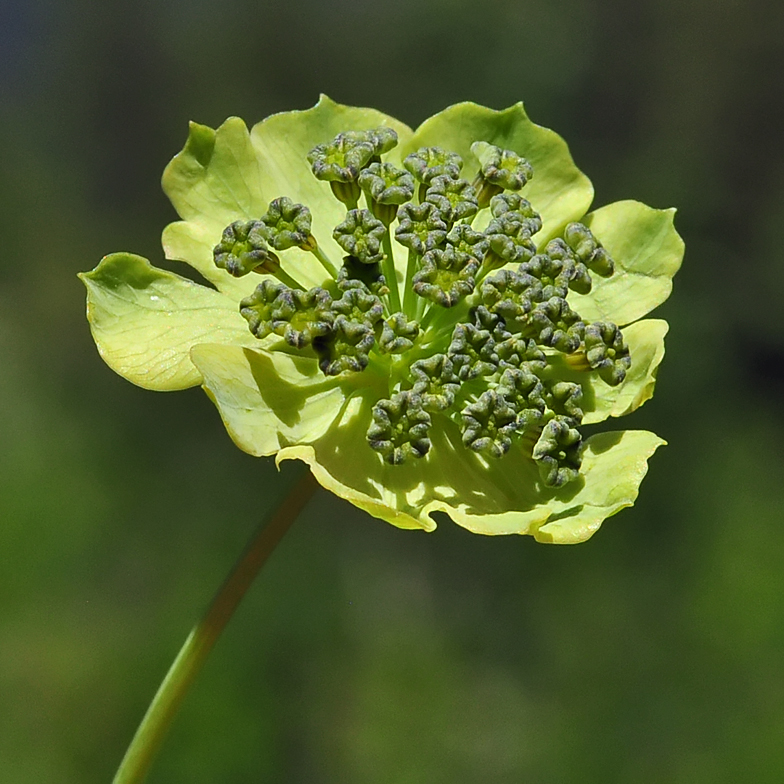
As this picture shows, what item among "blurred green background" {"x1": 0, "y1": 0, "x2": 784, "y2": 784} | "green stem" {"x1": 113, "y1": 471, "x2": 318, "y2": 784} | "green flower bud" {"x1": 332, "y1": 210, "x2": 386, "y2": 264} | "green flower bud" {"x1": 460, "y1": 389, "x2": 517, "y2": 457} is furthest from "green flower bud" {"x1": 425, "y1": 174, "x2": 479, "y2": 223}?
"blurred green background" {"x1": 0, "y1": 0, "x2": 784, "y2": 784}

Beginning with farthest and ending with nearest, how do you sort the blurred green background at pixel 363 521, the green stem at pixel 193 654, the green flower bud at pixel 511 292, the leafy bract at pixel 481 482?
the blurred green background at pixel 363 521 → the green flower bud at pixel 511 292 → the leafy bract at pixel 481 482 → the green stem at pixel 193 654

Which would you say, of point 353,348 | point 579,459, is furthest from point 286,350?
point 579,459

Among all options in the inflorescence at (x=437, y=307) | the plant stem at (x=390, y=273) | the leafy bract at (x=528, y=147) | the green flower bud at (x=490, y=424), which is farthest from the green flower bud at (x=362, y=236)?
the leafy bract at (x=528, y=147)

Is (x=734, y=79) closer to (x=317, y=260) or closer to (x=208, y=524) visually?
(x=208, y=524)

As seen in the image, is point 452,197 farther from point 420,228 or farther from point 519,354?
point 519,354

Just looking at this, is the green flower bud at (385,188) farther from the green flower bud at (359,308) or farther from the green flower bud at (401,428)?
the green flower bud at (401,428)

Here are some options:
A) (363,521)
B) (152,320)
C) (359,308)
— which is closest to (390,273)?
(359,308)

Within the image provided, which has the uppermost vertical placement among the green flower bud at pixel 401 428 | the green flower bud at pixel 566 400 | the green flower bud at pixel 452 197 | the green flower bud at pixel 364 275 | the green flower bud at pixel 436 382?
the green flower bud at pixel 452 197
